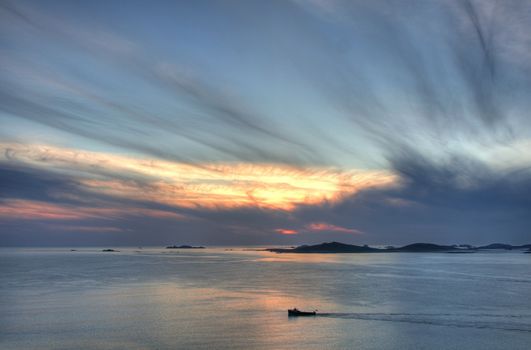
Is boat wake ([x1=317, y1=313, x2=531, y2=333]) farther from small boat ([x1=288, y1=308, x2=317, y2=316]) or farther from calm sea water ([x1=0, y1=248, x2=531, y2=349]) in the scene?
small boat ([x1=288, y1=308, x2=317, y2=316])

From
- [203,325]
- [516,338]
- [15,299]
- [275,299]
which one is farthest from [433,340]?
[15,299]

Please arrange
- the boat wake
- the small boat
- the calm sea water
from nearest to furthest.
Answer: the calm sea water, the boat wake, the small boat

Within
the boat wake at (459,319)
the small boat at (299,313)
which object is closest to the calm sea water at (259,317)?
the boat wake at (459,319)

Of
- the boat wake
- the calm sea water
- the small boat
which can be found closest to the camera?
the calm sea water

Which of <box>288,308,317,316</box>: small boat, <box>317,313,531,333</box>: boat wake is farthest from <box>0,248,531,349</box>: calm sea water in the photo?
<box>288,308,317,316</box>: small boat

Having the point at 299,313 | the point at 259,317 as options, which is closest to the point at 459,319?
the point at 299,313

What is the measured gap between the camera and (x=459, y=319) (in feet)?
150

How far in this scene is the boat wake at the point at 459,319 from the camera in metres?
42.3

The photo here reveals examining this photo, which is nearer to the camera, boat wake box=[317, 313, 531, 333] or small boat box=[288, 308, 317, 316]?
boat wake box=[317, 313, 531, 333]

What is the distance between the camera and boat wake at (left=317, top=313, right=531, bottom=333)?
139 ft

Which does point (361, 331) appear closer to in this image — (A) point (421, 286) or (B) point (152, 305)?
(B) point (152, 305)

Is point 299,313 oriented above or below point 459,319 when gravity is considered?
above

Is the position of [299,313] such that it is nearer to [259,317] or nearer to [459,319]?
[259,317]

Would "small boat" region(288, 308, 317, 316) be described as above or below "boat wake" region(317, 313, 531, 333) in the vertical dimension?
above
